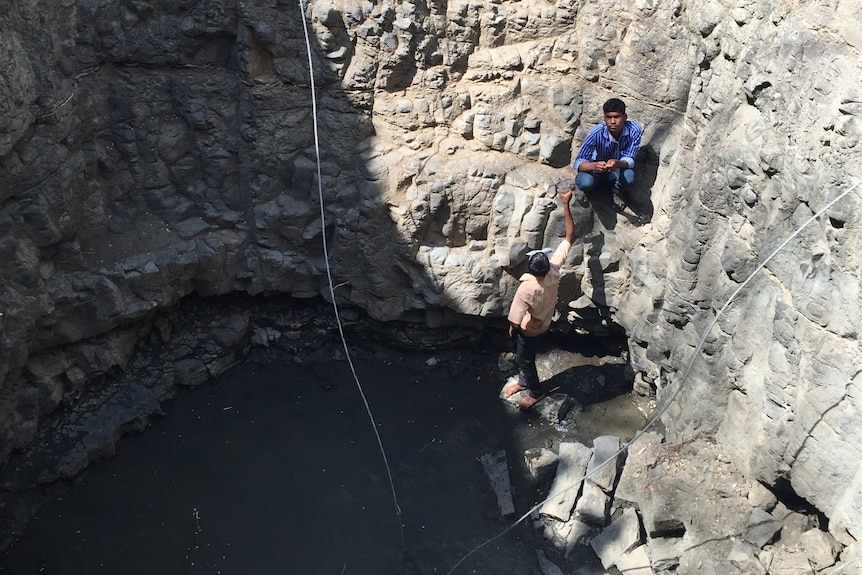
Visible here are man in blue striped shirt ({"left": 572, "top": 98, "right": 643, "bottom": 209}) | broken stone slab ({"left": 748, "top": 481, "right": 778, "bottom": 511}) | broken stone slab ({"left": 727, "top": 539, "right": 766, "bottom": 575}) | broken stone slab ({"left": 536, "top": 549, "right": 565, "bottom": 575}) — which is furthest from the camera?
man in blue striped shirt ({"left": 572, "top": 98, "right": 643, "bottom": 209})

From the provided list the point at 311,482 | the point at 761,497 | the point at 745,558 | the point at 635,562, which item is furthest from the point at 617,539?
the point at 311,482

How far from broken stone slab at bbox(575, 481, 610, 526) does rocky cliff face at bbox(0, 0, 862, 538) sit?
66 centimetres

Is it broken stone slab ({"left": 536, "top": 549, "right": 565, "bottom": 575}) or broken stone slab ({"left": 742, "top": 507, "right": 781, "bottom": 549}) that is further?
broken stone slab ({"left": 536, "top": 549, "right": 565, "bottom": 575})

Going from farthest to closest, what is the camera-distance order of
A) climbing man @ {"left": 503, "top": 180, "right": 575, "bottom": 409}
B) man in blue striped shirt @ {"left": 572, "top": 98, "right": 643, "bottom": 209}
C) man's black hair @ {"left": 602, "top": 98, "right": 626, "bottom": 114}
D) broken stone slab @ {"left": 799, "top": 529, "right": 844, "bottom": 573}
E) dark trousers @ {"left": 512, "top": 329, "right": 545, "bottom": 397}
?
1. dark trousers @ {"left": 512, "top": 329, "right": 545, "bottom": 397}
2. climbing man @ {"left": 503, "top": 180, "right": 575, "bottom": 409}
3. man in blue striped shirt @ {"left": 572, "top": 98, "right": 643, "bottom": 209}
4. man's black hair @ {"left": 602, "top": 98, "right": 626, "bottom": 114}
5. broken stone slab @ {"left": 799, "top": 529, "right": 844, "bottom": 573}

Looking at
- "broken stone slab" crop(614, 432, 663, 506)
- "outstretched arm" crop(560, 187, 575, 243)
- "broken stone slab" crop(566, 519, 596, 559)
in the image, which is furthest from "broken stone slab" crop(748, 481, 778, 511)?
"outstretched arm" crop(560, 187, 575, 243)

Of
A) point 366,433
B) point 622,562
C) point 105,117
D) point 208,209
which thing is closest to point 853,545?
point 622,562

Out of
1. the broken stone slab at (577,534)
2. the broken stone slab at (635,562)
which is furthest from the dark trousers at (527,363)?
the broken stone slab at (635,562)

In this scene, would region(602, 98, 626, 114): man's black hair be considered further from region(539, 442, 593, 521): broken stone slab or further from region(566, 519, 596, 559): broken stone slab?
region(566, 519, 596, 559): broken stone slab

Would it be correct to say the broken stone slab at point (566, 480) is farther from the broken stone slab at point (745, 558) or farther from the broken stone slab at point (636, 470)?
the broken stone slab at point (745, 558)

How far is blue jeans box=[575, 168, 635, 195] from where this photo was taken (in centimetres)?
495

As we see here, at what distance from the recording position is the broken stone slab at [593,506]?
187 inches

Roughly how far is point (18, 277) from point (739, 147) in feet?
12.8

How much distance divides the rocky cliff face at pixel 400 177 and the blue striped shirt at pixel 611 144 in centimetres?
18

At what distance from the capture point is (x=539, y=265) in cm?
484
